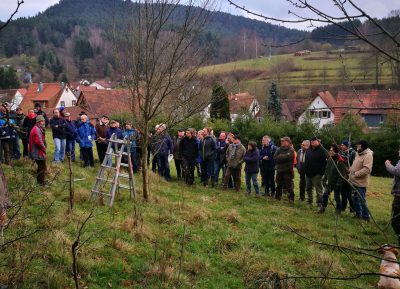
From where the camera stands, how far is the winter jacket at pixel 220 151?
42.2 ft

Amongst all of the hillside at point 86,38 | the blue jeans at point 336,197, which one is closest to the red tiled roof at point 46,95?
the hillside at point 86,38

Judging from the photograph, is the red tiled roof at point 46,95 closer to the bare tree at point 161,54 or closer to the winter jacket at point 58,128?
the winter jacket at point 58,128

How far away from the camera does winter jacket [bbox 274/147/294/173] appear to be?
10.8 meters

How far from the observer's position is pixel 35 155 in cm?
854

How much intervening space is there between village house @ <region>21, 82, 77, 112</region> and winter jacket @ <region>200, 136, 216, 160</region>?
5212 cm

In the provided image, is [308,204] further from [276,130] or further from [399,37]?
[276,130]

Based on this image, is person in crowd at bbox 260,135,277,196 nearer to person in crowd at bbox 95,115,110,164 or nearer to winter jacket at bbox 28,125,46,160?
person in crowd at bbox 95,115,110,164

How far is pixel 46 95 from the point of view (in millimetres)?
61188

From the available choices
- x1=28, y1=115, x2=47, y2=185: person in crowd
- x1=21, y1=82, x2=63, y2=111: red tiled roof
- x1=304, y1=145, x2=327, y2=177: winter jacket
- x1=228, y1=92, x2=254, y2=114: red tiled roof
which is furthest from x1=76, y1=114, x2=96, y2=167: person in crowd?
x1=21, y1=82, x2=63, y2=111: red tiled roof

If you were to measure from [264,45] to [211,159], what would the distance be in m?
10.2

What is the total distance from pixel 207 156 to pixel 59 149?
454 cm

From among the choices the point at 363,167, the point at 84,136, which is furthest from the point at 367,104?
the point at 84,136

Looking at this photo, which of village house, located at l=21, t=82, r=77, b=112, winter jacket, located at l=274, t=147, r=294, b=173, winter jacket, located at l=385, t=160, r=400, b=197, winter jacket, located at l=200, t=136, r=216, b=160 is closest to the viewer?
winter jacket, located at l=385, t=160, r=400, b=197

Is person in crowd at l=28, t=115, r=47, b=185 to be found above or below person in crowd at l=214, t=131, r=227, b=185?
above
